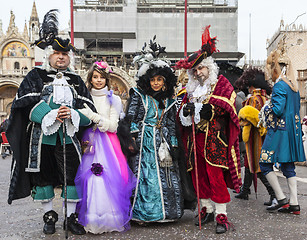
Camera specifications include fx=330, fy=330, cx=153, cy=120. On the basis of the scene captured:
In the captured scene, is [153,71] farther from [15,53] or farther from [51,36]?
[15,53]

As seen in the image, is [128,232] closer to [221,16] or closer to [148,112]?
[148,112]

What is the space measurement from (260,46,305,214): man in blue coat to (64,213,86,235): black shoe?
2372mm

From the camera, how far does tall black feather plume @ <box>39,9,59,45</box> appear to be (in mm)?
3645

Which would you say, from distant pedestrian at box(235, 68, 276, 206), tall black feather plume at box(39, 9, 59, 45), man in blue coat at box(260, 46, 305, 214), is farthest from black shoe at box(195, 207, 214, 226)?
tall black feather plume at box(39, 9, 59, 45)

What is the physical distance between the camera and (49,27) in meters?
3.68

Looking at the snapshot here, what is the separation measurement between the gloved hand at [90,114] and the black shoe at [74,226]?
106 centimetres

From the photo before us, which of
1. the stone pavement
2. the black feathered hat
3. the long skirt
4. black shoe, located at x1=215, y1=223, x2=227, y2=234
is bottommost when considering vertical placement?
the stone pavement

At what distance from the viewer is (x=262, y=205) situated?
4809mm

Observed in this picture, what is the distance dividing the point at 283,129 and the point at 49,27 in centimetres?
305

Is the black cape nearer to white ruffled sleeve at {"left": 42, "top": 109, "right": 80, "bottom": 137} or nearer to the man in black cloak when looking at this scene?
the man in black cloak

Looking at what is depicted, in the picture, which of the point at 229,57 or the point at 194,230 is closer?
the point at 194,230

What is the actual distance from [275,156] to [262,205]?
1.05m

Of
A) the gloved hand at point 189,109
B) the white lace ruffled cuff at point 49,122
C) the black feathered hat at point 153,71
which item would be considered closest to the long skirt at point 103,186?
the white lace ruffled cuff at point 49,122

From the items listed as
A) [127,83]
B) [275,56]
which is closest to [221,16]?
[127,83]
